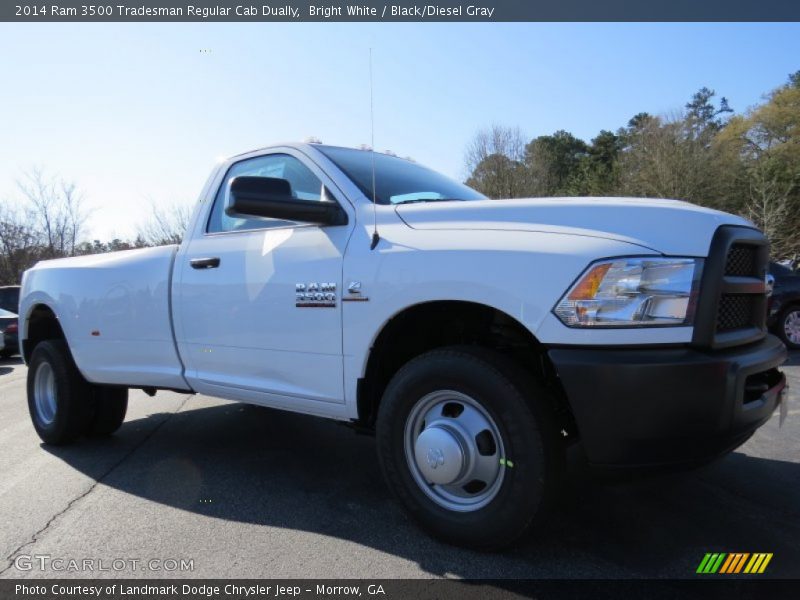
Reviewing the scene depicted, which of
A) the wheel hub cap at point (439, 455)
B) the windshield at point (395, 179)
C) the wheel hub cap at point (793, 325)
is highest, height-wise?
the windshield at point (395, 179)

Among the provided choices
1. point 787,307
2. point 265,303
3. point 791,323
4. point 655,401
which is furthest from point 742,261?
point 791,323

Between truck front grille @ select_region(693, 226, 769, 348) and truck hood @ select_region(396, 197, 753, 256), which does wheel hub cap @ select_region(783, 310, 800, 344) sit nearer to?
truck front grille @ select_region(693, 226, 769, 348)

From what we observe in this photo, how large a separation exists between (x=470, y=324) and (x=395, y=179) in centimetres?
116

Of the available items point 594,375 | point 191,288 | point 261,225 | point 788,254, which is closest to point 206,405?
point 191,288

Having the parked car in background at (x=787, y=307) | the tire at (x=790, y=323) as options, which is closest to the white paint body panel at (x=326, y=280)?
the parked car in background at (x=787, y=307)

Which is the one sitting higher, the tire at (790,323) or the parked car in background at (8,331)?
the tire at (790,323)

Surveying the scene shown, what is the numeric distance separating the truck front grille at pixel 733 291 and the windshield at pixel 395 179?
1646 millimetres

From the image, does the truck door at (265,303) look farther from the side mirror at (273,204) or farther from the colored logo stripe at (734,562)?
the colored logo stripe at (734,562)

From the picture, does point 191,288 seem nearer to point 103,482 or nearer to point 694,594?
point 103,482

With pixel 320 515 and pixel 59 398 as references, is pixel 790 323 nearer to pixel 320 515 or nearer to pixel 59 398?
pixel 320 515

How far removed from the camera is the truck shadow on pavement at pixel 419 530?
2.58m

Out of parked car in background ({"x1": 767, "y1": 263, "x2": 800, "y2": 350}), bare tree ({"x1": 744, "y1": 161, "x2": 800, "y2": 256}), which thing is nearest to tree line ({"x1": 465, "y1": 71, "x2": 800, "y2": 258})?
bare tree ({"x1": 744, "y1": 161, "x2": 800, "y2": 256})

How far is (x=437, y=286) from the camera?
2637mm

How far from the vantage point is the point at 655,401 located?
2.19 metres
